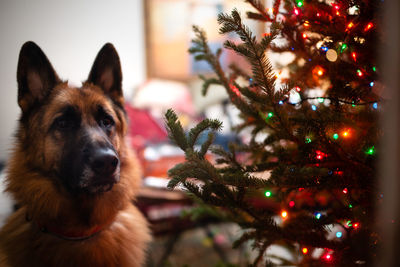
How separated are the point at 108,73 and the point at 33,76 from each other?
323 mm

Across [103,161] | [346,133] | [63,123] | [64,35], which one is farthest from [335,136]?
[64,35]

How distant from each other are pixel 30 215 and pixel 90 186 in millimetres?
304

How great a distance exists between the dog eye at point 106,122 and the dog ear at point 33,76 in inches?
10.2

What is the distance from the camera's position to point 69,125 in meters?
1.23

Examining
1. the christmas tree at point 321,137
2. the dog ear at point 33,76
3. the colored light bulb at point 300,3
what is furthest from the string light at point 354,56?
the dog ear at point 33,76

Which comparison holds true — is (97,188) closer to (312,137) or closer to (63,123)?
(63,123)

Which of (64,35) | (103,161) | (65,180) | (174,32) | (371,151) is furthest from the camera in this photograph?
(174,32)

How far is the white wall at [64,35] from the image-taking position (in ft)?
7.10

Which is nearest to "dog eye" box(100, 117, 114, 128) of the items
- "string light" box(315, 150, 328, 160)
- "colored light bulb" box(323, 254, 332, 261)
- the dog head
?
the dog head

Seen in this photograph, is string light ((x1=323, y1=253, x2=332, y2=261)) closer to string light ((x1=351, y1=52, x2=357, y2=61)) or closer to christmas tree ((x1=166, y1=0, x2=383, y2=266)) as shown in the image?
christmas tree ((x1=166, y1=0, x2=383, y2=266))

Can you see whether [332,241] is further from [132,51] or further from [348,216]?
[132,51]

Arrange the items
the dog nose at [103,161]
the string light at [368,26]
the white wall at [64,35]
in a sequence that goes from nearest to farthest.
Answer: the string light at [368,26], the dog nose at [103,161], the white wall at [64,35]

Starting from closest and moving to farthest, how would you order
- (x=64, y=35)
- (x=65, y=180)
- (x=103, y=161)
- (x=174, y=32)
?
(x=103, y=161) < (x=65, y=180) < (x=64, y=35) < (x=174, y=32)

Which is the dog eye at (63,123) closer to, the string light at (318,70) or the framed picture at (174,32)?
the string light at (318,70)
